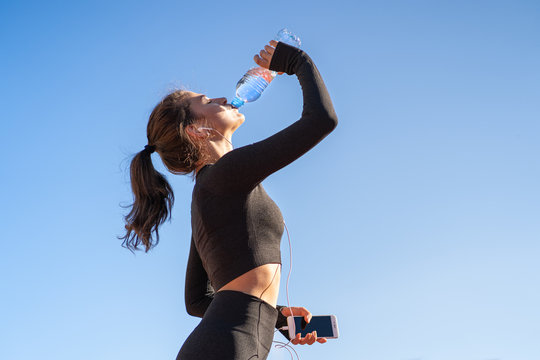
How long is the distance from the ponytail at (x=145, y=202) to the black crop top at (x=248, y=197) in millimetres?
678

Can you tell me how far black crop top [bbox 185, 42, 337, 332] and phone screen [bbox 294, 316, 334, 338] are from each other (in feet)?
1.90

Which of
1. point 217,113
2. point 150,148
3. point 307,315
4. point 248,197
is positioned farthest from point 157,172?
point 307,315

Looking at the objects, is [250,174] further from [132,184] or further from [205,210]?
[132,184]

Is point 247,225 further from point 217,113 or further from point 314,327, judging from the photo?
point 217,113

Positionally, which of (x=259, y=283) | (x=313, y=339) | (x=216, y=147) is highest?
(x=216, y=147)

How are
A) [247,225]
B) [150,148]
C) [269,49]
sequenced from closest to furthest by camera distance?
[247,225] < [269,49] < [150,148]

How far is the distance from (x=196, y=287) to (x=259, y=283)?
3.40 feet

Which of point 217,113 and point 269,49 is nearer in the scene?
point 269,49

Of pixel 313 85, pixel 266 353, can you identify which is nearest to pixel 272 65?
pixel 313 85

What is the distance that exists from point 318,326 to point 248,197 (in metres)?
1.04

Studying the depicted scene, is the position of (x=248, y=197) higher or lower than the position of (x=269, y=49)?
lower

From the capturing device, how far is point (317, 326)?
341 cm

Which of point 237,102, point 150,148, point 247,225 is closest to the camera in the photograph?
point 247,225

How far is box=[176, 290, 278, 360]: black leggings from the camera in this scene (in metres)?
2.52
